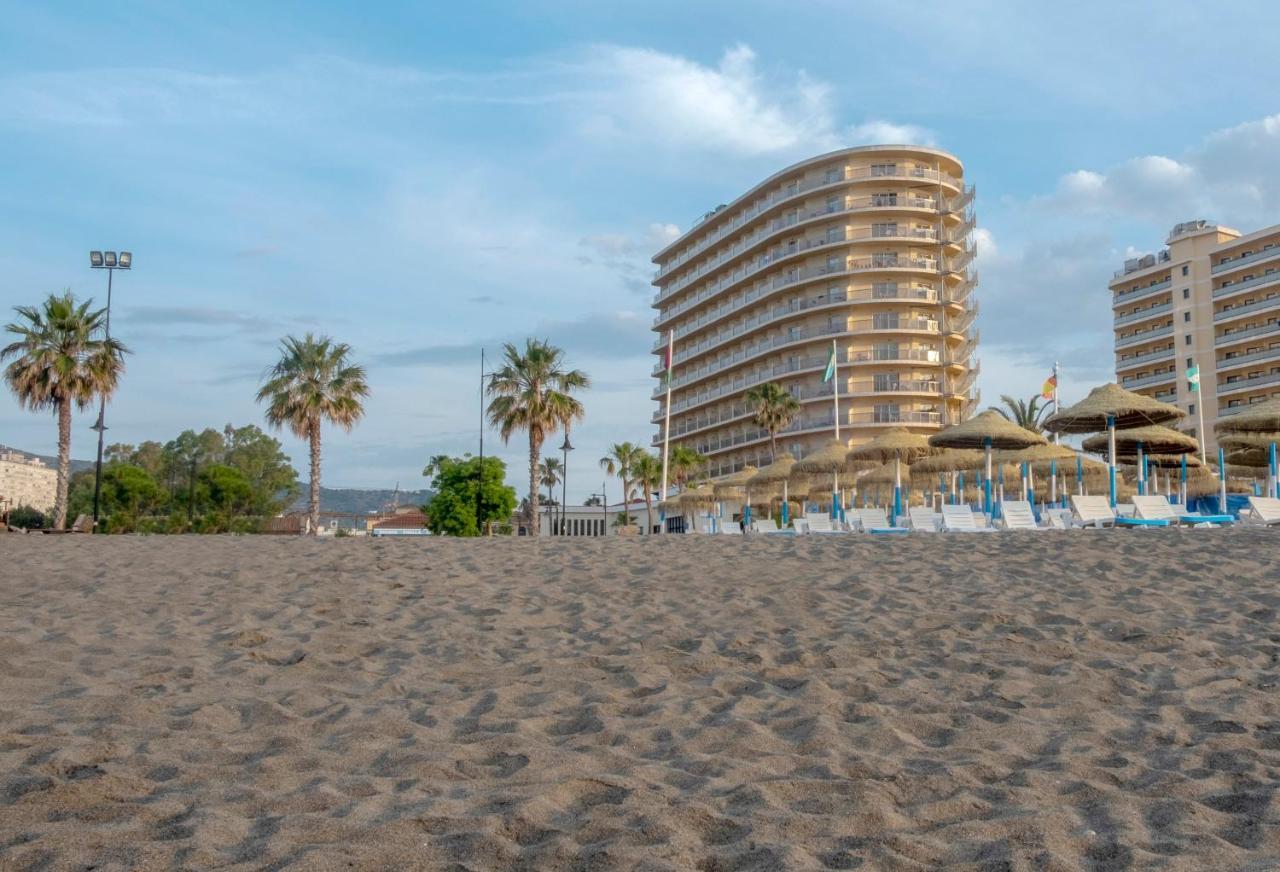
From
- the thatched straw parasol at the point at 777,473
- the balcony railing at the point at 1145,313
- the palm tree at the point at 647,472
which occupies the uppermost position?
the balcony railing at the point at 1145,313

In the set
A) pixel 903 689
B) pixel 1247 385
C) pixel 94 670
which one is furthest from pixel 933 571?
pixel 1247 385

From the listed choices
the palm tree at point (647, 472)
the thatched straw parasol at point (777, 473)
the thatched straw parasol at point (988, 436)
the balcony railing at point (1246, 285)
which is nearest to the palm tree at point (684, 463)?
the palm tree at point (647, 472)

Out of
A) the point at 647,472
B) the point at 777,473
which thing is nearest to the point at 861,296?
the point at 647,472

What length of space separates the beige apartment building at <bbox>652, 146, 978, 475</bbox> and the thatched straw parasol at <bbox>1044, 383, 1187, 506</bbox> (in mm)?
42762

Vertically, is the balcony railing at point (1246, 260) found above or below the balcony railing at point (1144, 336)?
above

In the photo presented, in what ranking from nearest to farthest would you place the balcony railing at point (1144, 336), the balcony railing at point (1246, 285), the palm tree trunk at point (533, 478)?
the palm tree trunk at point (533, 478), the balcony railing at point (1246, 285), the balcony railing at point (1144, 336)

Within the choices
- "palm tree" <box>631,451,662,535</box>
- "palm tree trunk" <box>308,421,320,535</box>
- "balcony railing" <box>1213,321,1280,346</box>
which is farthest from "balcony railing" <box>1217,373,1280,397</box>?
"palm tree trunk" <box>308,421,320,535</box>

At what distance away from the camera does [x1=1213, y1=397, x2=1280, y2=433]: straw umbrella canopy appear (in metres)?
22.5

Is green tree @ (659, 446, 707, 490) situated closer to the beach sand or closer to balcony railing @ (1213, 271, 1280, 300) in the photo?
balcony railing @ (1213, 271, 1280, 300)

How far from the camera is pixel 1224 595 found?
894cm

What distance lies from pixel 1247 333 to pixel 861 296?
28.6 meters

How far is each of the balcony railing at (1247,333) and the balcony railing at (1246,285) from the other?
2.80 m

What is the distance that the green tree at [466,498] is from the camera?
2464 inches

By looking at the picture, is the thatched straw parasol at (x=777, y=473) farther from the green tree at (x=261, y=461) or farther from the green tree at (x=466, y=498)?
the green tree at (x=261, y=461)
